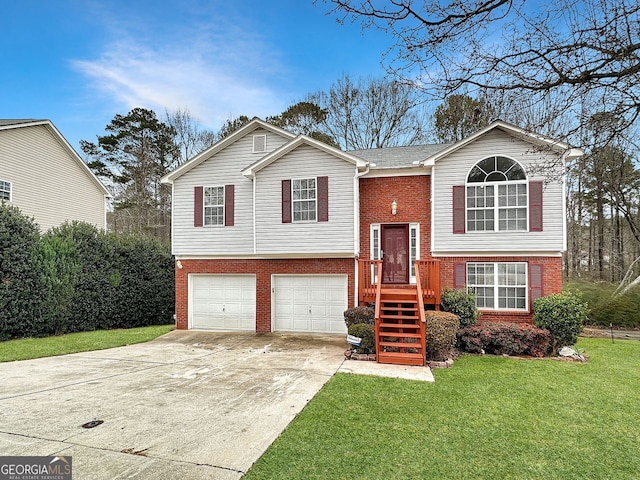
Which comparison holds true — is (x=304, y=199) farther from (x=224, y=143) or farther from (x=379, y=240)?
(x=224, y=143)

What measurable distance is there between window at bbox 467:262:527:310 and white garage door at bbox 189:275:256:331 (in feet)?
24.6

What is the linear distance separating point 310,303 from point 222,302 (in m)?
3.33

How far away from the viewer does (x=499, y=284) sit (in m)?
11.1

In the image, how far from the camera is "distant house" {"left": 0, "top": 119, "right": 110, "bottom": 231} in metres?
14.5

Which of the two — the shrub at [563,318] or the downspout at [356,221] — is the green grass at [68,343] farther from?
the shrub at [563,318]

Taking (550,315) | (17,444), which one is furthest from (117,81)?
(550,315)

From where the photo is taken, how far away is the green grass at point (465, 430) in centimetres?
383

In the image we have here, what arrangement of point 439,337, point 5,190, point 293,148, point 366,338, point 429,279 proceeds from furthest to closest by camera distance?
point 5,190
point 293,148
point 429,279
point 366,338
point 439,337

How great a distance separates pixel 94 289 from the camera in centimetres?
1338

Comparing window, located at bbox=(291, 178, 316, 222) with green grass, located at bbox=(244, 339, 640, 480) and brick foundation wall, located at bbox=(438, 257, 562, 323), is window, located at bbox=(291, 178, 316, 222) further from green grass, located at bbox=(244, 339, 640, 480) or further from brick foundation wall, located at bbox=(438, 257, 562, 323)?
green grass, located at bbox=(244, 339, 640, 480)

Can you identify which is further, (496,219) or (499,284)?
(499,284)

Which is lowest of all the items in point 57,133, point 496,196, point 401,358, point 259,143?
point 401,358

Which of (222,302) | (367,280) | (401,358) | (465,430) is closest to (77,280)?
(222,302)

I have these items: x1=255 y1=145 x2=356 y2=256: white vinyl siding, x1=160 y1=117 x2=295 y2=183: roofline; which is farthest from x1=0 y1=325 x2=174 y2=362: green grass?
x1=160 y1=117 x2=295 y2=183: roofline
